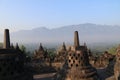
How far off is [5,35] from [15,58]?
467 centimetres

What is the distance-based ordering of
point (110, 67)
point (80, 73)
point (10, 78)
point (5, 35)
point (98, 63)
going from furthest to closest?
point (98, 63) < point (110, 67) < point (80, 73) < point (5, 35) < point (10, 78)

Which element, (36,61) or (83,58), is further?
(36,61)

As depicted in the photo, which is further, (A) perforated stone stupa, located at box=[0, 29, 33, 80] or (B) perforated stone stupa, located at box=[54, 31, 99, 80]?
(B) perforated stone stupa, located at box=[54, 31, 99, 80]

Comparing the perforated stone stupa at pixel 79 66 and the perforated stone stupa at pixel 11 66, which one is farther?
the perforated stone stupa at pixel 79 66

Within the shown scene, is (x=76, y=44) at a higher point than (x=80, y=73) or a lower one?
higher

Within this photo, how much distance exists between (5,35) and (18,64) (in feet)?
16.0

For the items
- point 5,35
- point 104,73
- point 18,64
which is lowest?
point 104,73

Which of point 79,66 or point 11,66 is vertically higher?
point 11,66

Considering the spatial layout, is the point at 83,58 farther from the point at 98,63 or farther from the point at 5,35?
the point at 98,63

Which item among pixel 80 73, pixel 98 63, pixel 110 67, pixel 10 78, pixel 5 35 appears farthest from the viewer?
pixel 98 63

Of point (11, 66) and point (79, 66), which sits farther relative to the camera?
point (79, 66)

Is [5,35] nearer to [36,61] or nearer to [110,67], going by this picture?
[110,67]

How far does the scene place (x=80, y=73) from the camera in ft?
106

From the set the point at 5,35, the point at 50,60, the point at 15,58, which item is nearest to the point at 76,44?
the point at 5,35
